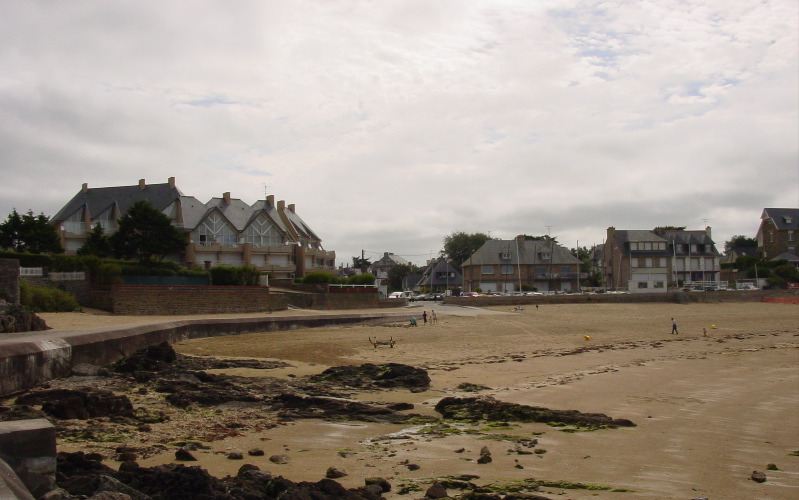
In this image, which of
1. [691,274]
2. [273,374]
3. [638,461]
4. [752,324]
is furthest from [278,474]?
[691,274]

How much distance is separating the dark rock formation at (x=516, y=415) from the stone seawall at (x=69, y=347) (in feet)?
21.7

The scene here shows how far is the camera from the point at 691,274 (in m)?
88.0

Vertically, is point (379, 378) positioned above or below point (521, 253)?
below

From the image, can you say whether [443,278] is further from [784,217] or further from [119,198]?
[119,198]

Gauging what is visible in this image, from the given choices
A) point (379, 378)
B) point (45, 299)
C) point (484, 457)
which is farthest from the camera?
point (45, 299)

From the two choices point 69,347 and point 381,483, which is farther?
point 69,347

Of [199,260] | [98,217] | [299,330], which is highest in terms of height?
[98,217]

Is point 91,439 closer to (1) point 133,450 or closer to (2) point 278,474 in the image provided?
(1) point 133,450

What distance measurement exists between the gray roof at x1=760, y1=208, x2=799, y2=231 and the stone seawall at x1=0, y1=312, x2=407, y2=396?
87.7 m

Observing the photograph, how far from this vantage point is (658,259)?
84.8m

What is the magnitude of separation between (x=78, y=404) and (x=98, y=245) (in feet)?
141

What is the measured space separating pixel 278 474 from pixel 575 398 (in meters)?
8.30

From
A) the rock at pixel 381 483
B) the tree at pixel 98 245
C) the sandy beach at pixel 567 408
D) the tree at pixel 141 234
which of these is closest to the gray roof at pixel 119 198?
the tree at pixel 98 245

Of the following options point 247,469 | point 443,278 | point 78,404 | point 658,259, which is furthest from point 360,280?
point 247,469
